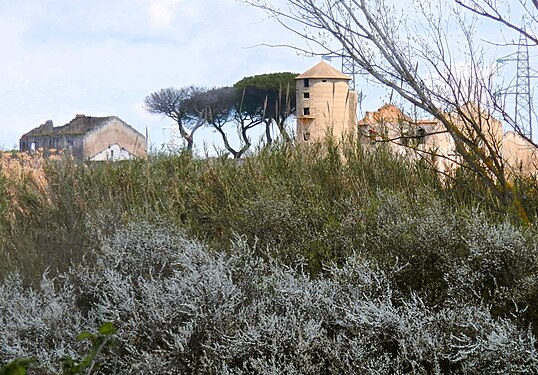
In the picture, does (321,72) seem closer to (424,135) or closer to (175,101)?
(424,135)

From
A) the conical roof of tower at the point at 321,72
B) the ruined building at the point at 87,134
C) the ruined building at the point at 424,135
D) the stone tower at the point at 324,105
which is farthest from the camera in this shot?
the ruined building at the point at 87,134

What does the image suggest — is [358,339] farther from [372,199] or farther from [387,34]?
[387,34]

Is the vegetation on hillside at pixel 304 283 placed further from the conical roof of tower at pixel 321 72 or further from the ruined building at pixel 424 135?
the conical roof of tower at pixel 321 72

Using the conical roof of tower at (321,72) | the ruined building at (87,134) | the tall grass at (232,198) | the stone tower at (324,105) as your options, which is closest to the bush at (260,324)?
the tall grass at (232,198)

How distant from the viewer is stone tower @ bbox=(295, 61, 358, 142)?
7805 millimetres

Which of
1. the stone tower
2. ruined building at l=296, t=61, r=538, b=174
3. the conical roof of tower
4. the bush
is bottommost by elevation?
the bush

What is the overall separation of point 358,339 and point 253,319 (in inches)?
25.3

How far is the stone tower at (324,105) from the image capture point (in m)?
7.80

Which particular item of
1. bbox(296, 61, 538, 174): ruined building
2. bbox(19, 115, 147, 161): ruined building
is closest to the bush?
bbox(296, 61, 538, 174): ruined building

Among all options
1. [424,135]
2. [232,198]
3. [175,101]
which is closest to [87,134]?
[175,101]

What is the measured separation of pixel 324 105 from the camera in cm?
1027

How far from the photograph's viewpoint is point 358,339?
4246mm

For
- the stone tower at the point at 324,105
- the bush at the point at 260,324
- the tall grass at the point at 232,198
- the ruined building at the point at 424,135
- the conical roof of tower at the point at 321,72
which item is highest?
the conical roof of tower at the point at 321,72

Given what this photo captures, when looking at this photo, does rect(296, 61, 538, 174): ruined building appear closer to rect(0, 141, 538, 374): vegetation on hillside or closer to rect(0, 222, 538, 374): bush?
rect(0, 141, 538, 374): vegetation on hillside
